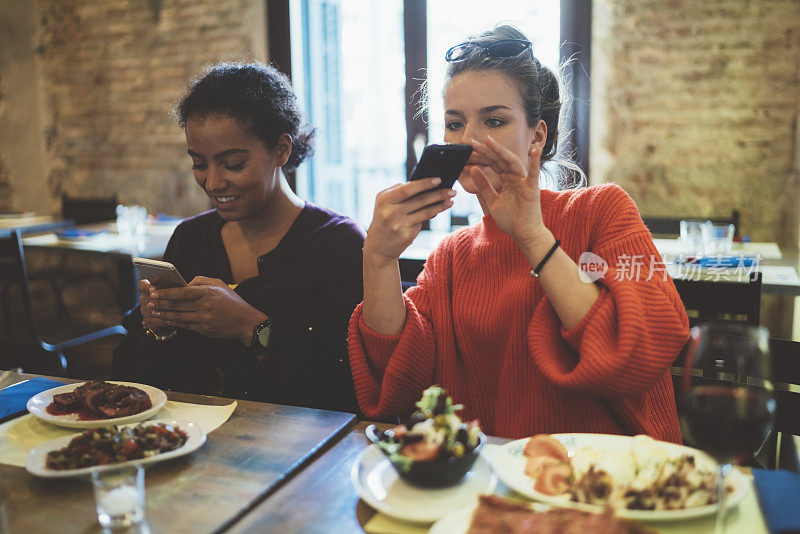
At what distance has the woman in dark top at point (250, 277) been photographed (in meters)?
1.80

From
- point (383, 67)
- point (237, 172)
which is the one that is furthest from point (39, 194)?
point (237, 172)

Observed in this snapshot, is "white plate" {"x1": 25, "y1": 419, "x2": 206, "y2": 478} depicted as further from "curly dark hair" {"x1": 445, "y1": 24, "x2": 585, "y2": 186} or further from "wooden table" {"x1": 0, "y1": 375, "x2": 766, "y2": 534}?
"curly dark hair" {"x1": 445, "y1": 24, "x2": 585, "y2": 186}

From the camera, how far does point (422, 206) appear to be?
141cm

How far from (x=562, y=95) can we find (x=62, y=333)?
2.76 metres

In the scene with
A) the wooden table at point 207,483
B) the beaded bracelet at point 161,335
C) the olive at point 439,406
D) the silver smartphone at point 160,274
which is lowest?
the beaded bracelet at point 161,335

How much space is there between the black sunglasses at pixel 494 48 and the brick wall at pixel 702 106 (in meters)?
2.77

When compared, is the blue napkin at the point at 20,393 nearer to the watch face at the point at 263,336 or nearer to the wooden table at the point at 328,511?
the watch face at the point at 263,336

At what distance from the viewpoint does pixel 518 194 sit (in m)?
1.34

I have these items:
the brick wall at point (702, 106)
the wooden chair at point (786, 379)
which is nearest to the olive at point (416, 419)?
the wooden chair at point (786, 379)

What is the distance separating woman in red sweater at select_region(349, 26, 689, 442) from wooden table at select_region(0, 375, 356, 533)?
0.96 feet

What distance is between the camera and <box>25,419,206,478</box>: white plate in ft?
3.31

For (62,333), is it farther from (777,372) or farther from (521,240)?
(777,372)

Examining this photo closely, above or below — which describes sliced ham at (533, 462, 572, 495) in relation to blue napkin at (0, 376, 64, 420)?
above

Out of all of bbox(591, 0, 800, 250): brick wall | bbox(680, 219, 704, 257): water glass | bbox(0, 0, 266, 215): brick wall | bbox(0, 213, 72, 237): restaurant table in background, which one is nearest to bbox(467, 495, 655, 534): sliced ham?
bbox(680, 219, 704, 257): water glass
